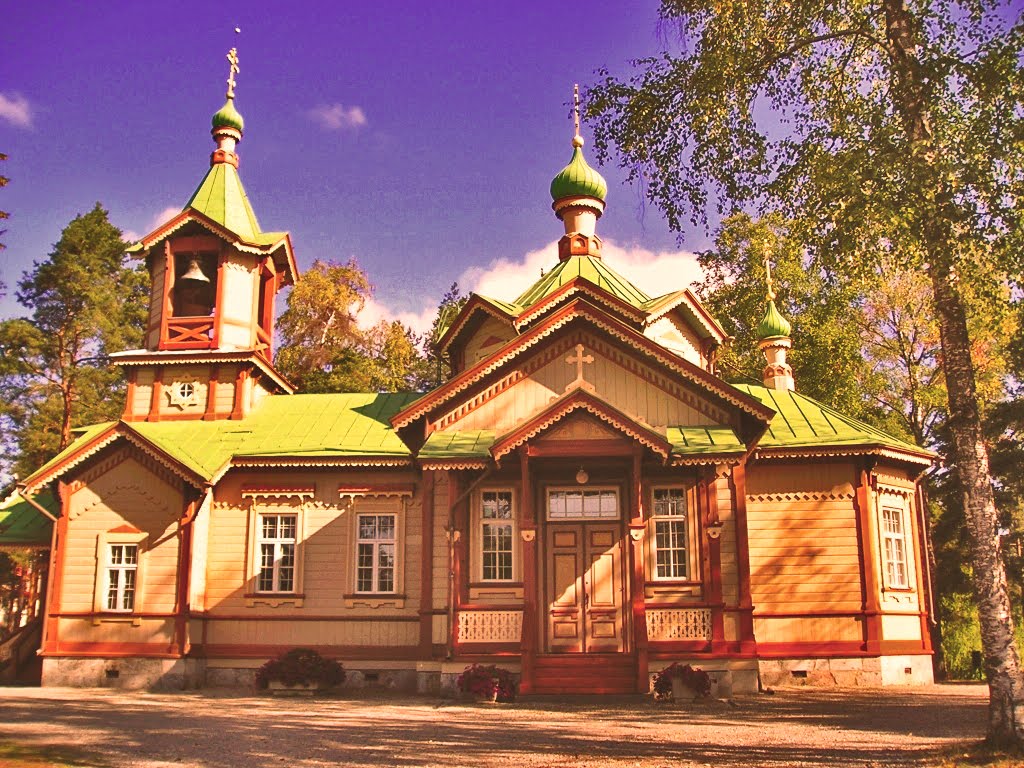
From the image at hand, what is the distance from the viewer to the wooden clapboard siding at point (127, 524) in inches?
752

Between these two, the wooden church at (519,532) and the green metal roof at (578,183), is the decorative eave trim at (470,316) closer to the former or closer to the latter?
the wooden church at (519,532)

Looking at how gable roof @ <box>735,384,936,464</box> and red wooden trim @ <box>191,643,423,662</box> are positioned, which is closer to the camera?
red wooden trim @ <box>191,643,423,662</box>

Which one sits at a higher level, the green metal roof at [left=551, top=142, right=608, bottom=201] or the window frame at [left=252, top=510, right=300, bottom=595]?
the green metal roof at [left=551, top=142, right=608, bottom=201]

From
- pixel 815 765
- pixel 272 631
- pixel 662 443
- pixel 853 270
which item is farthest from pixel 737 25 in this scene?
pixel 272 631

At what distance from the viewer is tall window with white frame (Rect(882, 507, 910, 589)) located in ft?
63.8

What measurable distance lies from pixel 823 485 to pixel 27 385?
98.8 feet

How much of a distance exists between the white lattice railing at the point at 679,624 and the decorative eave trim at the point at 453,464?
3823 mm

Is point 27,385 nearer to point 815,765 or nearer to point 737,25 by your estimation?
point 737,25

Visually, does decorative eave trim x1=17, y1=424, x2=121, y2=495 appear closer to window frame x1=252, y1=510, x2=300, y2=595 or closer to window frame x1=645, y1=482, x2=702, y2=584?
window frame x1=252, y1=510, x2=300, y2=595

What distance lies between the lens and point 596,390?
59.8 feet

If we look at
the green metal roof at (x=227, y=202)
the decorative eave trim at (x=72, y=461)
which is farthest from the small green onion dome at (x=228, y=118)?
the decorative eave trim at (x=72, y=461)

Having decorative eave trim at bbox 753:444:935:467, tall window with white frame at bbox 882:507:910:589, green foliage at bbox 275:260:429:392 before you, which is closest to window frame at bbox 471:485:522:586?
decorative eave trim at bbox 753:444:935:467

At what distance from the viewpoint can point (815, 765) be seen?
31.6ft

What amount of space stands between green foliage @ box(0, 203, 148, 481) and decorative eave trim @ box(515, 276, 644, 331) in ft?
70.0
